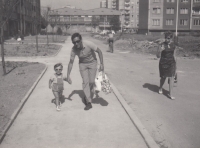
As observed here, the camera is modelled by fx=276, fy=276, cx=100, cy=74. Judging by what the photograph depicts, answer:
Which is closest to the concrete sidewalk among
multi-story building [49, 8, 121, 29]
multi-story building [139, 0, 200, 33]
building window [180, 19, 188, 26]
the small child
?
the small child

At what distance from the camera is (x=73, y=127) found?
4902 mm

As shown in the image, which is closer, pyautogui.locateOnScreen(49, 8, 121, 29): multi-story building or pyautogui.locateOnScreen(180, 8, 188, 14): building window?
pyautogui.locateOnScreen(180, 8, 188, 14): building window

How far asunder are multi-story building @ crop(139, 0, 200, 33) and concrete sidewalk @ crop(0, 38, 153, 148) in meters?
57.1

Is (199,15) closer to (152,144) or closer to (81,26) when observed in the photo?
(81,26)

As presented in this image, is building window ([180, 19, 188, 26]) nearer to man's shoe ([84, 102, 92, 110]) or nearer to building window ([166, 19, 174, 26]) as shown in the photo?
building window ([166, 19, 174, 26])

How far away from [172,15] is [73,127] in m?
60.4

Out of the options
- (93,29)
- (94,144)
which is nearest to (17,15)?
(94,144)

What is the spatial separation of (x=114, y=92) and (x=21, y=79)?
3676 millimetres

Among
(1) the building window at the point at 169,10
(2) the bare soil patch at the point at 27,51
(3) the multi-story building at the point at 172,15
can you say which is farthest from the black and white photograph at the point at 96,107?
(1) the building window at the point at 169,10

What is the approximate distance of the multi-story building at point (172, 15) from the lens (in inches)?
2405

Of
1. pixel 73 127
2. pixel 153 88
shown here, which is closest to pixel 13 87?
pixel 73 127

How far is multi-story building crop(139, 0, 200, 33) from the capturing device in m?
61.1

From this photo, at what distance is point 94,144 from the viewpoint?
4176 millimetres

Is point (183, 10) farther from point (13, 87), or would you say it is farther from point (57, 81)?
point (57, 81)
